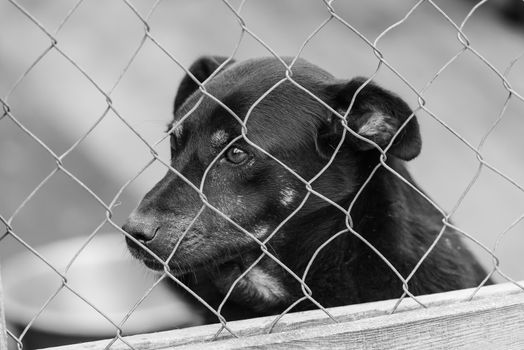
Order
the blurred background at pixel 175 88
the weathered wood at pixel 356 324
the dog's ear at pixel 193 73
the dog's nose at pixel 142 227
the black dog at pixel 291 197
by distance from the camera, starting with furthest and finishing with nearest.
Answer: the blurred background at pixel 175 88 < the dog's ear at pixel 193 73 < the black dog at pixel 291 197 < the dog's nose at pixel 142 227 < the weathered wood at pixel 356 324

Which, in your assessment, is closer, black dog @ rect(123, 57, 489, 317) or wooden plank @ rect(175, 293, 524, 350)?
wooden plank @ rect(175, 293, 524, 350)

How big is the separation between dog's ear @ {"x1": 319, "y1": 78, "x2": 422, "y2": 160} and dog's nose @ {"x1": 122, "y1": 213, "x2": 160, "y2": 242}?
0.84 metres

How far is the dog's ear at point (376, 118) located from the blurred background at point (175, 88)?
3318 mm

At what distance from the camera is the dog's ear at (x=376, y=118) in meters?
2.96

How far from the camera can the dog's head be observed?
298 cm

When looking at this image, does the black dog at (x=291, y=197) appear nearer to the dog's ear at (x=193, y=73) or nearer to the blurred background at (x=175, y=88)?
the dog's ear at (x=193, y=73)

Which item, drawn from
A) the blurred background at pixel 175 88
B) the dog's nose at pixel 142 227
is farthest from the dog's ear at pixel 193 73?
the blurred background at pixel 175 88

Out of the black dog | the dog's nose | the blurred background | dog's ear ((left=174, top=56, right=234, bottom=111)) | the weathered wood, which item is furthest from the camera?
the blurred background

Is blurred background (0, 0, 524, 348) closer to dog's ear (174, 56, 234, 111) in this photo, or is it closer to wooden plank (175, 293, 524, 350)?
dog's ear (174, 56, 234, 111)

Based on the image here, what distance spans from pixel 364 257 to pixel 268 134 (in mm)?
688

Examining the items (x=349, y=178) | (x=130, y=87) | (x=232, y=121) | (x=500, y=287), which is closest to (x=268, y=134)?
(x=232, y=121)

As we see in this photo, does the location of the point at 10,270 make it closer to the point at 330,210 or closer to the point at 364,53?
the point at 330,210

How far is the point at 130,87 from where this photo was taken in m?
8.32

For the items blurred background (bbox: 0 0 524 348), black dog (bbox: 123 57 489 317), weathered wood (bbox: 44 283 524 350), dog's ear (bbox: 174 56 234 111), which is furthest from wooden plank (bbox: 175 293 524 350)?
blurred background (bbox: 0 0 524 348)
